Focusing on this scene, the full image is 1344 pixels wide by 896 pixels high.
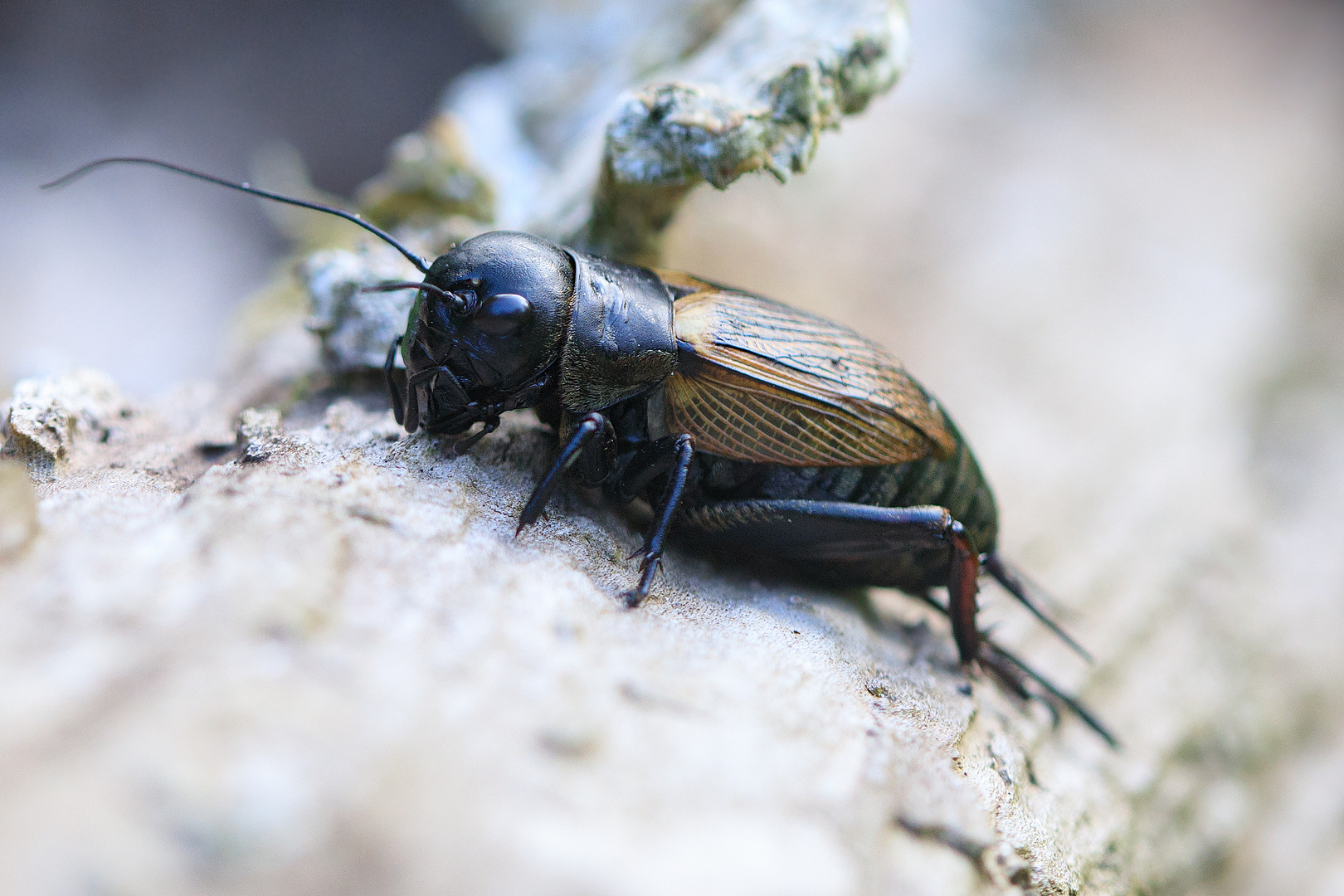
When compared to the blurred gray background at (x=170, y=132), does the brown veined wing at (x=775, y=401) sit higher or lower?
higher

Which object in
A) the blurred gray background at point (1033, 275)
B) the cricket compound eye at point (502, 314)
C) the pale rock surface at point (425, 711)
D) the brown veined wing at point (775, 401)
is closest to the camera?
the pale rock surface at point (425, 711)

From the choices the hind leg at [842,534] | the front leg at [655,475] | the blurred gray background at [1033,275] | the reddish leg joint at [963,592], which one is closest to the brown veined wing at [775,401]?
the front leg at [655,475]

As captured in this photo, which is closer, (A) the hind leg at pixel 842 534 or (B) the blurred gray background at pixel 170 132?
(A) the hind leg at pixel 842 534

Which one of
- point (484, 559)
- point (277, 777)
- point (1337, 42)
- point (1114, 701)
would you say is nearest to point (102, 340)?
point (484, 559)

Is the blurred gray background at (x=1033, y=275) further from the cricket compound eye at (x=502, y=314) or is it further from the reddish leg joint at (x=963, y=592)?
the cricket compound eye at (x=502, y=314)

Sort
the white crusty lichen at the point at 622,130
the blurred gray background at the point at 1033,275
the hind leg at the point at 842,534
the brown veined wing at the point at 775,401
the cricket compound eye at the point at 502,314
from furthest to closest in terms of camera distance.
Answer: the blurred gray background at the point at 1033,275 < the white crusty lichen at the point at 622,130 < the brown veined wing at the point at 775,401 < the hind leg at the point at 842,534 < the cricket compound eye at the point at 502,314

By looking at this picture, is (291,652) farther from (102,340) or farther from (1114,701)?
(102,340)

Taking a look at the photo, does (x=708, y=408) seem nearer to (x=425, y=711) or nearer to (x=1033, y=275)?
(x=425, y=711)
